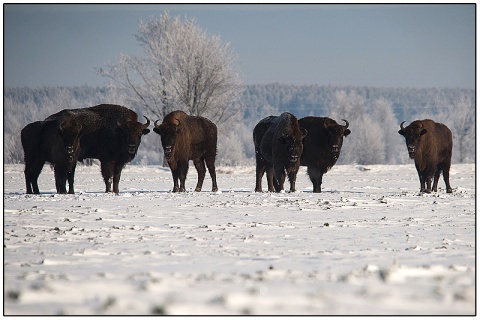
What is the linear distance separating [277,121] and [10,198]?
8.15 meters

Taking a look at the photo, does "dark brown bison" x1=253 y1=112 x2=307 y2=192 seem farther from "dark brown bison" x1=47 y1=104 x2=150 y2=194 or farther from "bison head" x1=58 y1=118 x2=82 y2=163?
"bison head" x1=58 y1=118 x2=82 y2=163

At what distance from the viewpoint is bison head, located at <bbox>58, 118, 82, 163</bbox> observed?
768 inches

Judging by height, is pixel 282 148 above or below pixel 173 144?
below

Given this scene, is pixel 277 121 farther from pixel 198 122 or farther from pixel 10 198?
pixel 10 198

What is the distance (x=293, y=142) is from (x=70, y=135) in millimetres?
5766

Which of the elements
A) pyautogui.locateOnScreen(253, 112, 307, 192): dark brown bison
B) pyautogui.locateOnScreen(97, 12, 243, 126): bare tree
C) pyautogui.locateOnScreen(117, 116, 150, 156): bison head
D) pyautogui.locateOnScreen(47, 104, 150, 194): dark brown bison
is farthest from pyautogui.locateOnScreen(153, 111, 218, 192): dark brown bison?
pyautogui.locateOnScreen(97, 12, 243, 126): bare tree

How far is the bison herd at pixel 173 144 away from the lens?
2002 centimetres

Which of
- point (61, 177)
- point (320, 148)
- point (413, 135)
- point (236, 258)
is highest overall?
point (413, 135)

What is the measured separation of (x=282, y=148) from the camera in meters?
20.9

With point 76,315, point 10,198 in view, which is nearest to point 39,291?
point 76,315

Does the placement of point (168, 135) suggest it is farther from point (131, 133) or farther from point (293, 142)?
point (293, 142)

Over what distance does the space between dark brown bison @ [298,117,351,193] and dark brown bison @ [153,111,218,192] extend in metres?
2.89

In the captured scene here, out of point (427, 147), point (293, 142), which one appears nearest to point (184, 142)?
point (293, 142)

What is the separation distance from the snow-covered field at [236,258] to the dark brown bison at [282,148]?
4734mm
